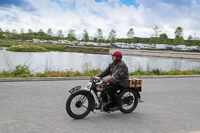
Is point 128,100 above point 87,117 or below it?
above

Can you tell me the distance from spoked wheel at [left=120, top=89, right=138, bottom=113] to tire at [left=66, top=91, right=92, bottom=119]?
977 millimetres

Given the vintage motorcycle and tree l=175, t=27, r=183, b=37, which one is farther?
tree l=175, t=27, r=183, b=37

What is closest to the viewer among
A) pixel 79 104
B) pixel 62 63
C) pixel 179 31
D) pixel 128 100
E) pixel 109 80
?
pixel 79 104

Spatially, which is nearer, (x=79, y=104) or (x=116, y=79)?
(x=79, y=104)

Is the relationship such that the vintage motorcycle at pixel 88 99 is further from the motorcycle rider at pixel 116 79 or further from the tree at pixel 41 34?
the tree at pixel 41 34

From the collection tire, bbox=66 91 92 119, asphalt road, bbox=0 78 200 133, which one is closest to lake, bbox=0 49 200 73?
asphalt road, bbox=0 78 200 133

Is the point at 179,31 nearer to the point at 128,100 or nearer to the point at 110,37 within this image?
the point at 110,37

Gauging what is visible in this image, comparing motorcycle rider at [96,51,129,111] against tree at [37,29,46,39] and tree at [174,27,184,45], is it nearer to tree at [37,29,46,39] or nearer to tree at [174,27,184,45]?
tree at [174,27,184,45]

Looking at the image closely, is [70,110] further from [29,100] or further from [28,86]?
[28,86]

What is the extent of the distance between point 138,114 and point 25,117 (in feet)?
9.88

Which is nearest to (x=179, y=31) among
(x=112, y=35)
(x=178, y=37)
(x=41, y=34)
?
(x=178, y=37)

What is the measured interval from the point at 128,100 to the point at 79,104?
1491 millimetres

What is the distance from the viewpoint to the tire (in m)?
5.13

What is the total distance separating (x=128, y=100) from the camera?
19.8ft
